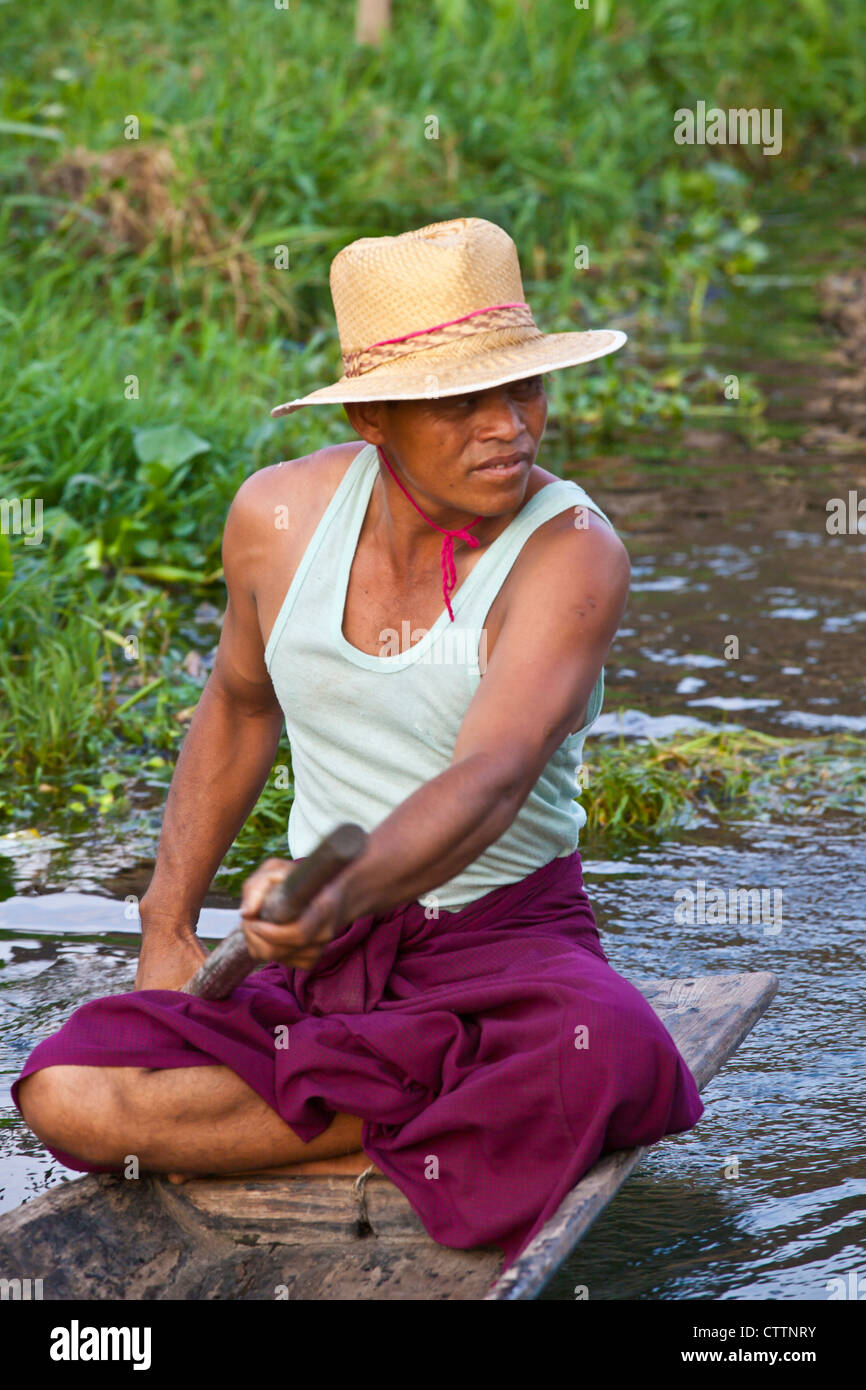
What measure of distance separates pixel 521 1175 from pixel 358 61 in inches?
313

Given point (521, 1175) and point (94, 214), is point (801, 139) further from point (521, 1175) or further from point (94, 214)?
point (521, 1175)

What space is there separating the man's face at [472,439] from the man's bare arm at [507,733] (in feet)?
0.43

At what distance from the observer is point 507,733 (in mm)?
2504

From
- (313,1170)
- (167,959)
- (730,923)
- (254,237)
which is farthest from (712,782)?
(254,237)

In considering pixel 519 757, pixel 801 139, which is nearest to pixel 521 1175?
pixel 519 757

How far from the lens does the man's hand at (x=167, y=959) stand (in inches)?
119

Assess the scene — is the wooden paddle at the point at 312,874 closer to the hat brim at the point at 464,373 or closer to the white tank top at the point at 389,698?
the white tank top at the point at 389,698

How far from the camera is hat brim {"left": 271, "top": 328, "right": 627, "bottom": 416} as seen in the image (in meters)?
2.53

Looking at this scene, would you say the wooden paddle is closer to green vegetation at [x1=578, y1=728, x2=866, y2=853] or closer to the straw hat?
the straw hat

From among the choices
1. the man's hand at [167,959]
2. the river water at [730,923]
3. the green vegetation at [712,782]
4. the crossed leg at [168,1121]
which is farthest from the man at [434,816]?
the green vegetation at [712,782]

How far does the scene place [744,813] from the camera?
4582 mm

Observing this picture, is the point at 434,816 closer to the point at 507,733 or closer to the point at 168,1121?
the point at 507,733

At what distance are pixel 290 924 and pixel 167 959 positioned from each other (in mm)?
968

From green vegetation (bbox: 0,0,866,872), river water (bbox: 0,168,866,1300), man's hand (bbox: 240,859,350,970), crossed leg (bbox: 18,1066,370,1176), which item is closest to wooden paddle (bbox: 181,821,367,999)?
man's hand (bbox: 240,859,350,970)
